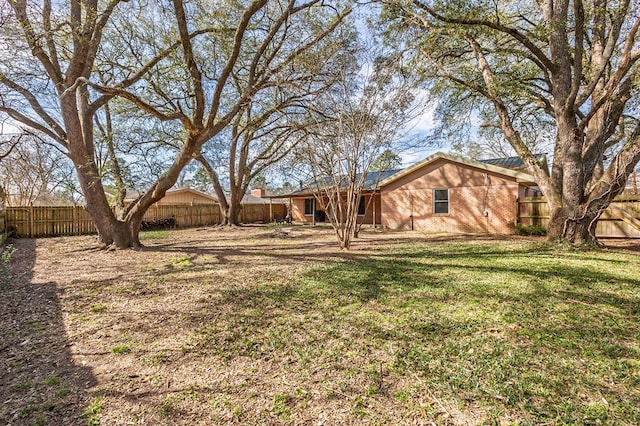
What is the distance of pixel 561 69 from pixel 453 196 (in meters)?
6.45

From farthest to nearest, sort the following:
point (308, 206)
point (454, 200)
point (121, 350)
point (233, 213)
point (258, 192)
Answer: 1. point (258, 192)
2. point (308, 206)
3. point (233, 213)
4. point (454, 200)
5. point (121, 350)

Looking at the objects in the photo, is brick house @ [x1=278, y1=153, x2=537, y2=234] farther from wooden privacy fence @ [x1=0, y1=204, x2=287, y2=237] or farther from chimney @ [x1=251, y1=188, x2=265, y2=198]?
chimney @ [x1=251, y1=188, x2=265, y2=198]

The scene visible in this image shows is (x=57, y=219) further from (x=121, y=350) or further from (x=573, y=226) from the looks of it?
(x=573, y=226)

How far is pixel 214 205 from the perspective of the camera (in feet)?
71.9

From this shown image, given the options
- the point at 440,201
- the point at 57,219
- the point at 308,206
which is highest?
the point at 308,206

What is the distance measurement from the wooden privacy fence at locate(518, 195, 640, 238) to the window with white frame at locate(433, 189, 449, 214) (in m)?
2.87

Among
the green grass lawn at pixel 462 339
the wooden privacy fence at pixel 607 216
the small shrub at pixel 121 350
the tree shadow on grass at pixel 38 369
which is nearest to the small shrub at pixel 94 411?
Answer: the tree shadow on grass at pixel 38 369

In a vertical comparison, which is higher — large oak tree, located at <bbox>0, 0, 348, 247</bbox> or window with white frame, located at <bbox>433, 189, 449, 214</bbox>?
large oak tree, located at <bbox>0, 0, 348, 247</bbox>

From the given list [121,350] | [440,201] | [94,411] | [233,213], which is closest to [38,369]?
[121,350]

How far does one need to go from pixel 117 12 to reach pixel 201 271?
806 cm

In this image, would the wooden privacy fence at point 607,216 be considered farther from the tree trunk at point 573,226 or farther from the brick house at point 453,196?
the tree trunk at point 573,226

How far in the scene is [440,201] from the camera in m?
14.1

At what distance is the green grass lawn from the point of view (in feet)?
6.61

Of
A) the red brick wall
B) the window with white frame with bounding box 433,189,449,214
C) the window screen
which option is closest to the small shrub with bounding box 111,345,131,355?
the red brick wall
